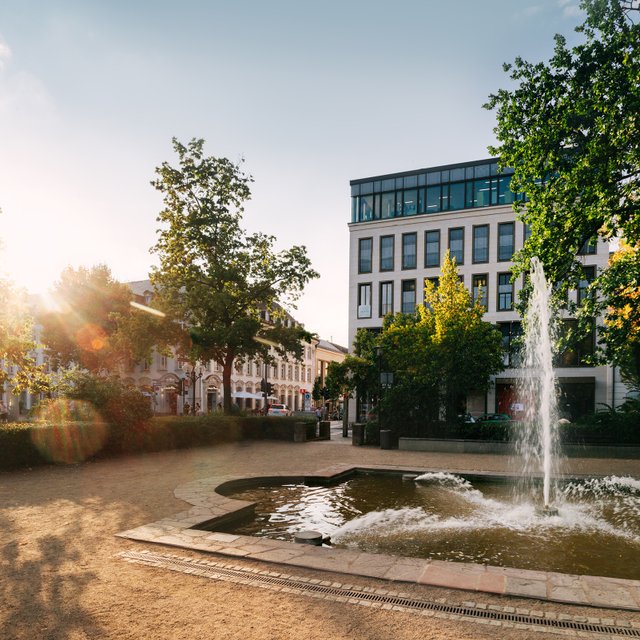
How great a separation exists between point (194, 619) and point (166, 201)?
80.1 ft

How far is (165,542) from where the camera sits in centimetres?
719

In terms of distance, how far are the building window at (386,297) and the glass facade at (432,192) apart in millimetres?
5909

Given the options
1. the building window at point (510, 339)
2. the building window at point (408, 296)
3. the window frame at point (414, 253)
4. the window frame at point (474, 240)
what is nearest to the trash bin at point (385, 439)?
the building window at point (510, 339)

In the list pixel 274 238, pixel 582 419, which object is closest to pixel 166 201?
pixel 274 238

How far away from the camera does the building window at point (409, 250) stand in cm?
4572

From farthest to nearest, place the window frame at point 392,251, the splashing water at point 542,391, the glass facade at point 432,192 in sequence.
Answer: the window frame at point 392,251 → the glass facade at point 432,192 → the splashing water at point 542,391

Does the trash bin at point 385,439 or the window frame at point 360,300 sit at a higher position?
the window frame at point 360,300

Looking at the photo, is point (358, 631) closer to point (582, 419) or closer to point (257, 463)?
point (257, 463)

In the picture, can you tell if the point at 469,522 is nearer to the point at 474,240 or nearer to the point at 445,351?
the point at 445,351

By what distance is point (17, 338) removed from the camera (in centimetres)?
1577

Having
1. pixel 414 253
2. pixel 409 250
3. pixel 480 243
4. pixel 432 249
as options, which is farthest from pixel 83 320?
pixel 480 243

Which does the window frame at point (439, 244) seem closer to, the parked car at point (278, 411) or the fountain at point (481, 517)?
the parked car at point (278, 411)

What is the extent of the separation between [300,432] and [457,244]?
24354 mm

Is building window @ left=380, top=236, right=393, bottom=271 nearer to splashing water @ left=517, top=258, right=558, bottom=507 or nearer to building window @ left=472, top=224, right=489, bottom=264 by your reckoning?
building window @ left=472, top=224, right=489, bottom=264
